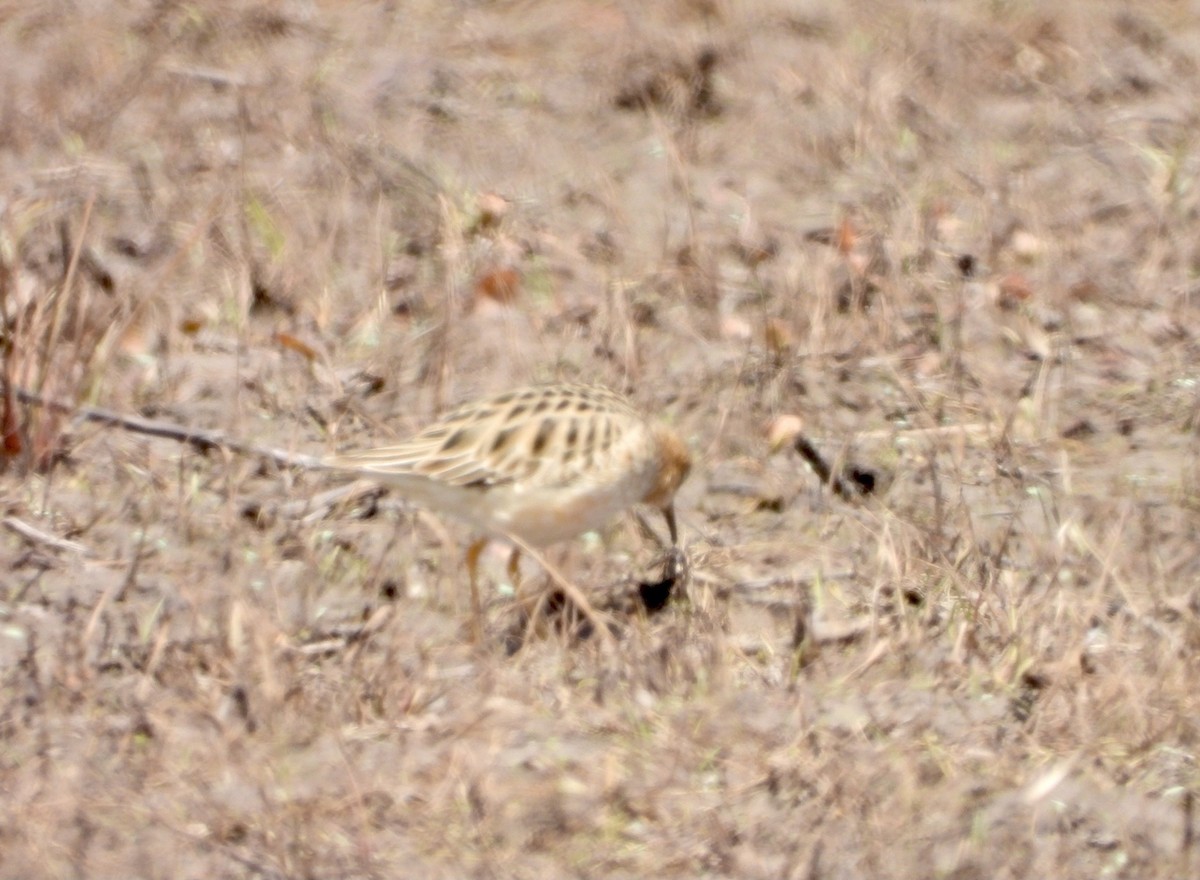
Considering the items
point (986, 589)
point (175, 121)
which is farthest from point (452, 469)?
point (175, 121)

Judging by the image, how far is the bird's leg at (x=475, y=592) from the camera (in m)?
6.05

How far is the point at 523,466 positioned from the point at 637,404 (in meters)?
1.64

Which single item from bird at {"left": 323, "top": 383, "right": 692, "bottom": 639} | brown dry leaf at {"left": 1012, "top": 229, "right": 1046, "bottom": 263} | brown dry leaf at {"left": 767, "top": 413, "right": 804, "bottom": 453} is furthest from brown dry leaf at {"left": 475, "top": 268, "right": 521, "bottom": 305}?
brown dry leaf at {"left": 1012, "top": 229, "right": 1046, "bottom": 263}

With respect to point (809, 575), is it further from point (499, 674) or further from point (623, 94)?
point (623, 94)

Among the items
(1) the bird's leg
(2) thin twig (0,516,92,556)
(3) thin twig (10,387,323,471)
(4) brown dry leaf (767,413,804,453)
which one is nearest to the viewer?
(1) the bird's leg

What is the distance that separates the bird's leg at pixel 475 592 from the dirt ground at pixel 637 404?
0.09 meters

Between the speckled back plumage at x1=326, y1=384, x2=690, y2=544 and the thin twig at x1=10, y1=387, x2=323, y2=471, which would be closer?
the speckled back plumage at x1=326, y1=384, x2=690, y2=544

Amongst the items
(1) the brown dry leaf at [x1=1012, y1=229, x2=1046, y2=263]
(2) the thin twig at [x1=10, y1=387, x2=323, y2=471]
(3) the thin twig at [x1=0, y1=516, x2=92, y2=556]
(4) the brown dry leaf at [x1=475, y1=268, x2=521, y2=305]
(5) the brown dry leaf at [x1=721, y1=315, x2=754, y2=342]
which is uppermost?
(1) the brown dry leaf at [x1=1012, y1=229, x2=1046, y2=263]

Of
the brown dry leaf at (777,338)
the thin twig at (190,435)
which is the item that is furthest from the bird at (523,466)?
the brown dry leaf at (777,338)

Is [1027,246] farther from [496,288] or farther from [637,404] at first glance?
[496,288]

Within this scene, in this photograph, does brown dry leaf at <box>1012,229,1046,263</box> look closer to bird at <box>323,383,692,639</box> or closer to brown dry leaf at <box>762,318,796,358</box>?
brown dry leaf at <box>762,318,796,358</box>

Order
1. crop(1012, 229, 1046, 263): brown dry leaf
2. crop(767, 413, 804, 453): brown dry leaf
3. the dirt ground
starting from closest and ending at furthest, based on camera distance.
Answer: the dirt ground → crop(767, 413, 804, 453): brown dry leaf → crop(1012, 229, 1046, 263): brown dry leaf

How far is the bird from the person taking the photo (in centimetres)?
611

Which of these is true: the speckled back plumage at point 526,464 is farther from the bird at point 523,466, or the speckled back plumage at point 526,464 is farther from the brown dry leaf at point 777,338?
the brown dry leaf at point 777,338
